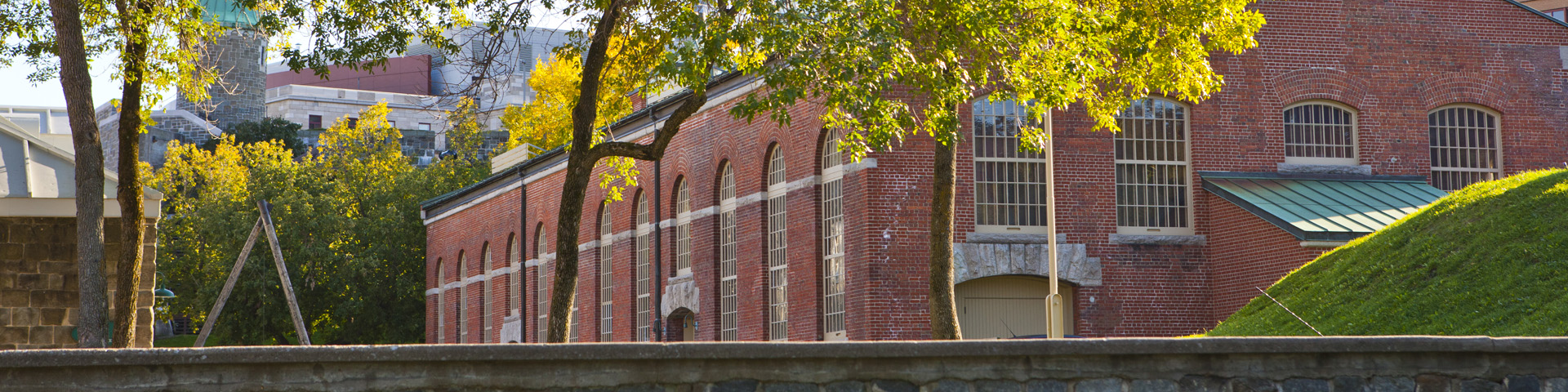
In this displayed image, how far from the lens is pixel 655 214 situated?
1339 inches

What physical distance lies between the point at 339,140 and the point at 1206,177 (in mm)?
40100

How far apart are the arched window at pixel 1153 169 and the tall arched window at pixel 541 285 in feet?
59.6

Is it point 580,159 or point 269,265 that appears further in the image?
point 269,265

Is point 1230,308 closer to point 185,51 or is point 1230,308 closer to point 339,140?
point 185,51

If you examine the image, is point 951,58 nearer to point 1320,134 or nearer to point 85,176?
point 85,176

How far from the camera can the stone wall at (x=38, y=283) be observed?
57.6 ft

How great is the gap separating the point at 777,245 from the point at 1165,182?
7213 millimetres

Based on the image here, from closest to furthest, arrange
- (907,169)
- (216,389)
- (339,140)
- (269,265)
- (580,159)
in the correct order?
(216,389), (580,159), (907,169), (269,265), (339,140)

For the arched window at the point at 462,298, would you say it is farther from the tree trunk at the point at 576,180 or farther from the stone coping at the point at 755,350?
the stone coping at the point at 755,350

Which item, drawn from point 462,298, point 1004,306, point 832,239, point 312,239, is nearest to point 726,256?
point 832,239

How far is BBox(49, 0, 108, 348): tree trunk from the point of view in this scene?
14117mm

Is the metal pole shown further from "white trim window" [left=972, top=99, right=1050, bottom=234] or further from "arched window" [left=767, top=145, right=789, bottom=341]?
"arched window" [left=767, top=145, right=789, bottom=341]

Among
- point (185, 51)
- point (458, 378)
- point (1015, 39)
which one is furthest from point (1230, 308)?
point (458, 378)

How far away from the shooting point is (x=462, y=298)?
48.2 m
